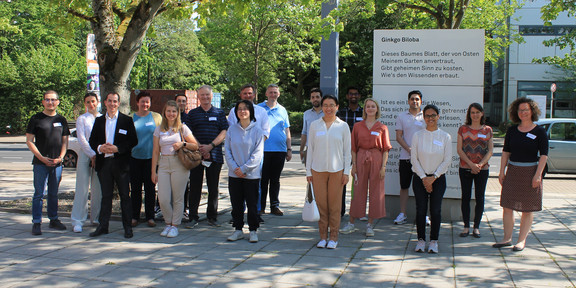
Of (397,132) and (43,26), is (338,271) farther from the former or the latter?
(43,26)

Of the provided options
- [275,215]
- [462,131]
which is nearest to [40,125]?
[275,215]

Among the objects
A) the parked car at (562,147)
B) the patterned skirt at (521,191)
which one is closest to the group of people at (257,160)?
the patterned skirt at (521,191)

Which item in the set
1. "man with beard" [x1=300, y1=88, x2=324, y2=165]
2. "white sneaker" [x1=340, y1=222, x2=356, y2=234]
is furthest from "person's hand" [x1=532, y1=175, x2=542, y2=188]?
"man with beard" [x1=300, y1=88, x2=324, y2=165]

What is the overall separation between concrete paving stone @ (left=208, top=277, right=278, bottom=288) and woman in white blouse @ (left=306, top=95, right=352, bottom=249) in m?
1.37

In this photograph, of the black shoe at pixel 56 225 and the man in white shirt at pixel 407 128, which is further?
the man in white shirt at pixel 407 128

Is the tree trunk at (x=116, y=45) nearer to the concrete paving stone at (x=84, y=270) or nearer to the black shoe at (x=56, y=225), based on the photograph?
the black shoe at (x=56, y=225)

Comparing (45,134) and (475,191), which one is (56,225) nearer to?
(45,134)

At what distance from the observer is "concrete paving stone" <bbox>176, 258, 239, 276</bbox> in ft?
16.1

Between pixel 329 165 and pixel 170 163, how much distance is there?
218 cm

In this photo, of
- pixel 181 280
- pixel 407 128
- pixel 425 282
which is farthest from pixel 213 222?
pixel 425 282

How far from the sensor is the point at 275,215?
7.89 m

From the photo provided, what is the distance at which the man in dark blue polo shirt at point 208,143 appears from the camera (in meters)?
6.91

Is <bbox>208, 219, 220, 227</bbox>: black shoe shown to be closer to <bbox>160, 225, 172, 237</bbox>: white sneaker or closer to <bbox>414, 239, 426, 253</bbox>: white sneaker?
<bbox>160, 225, 172, 237</bbox>: white sneaker

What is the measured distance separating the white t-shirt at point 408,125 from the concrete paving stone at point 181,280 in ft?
11.4
